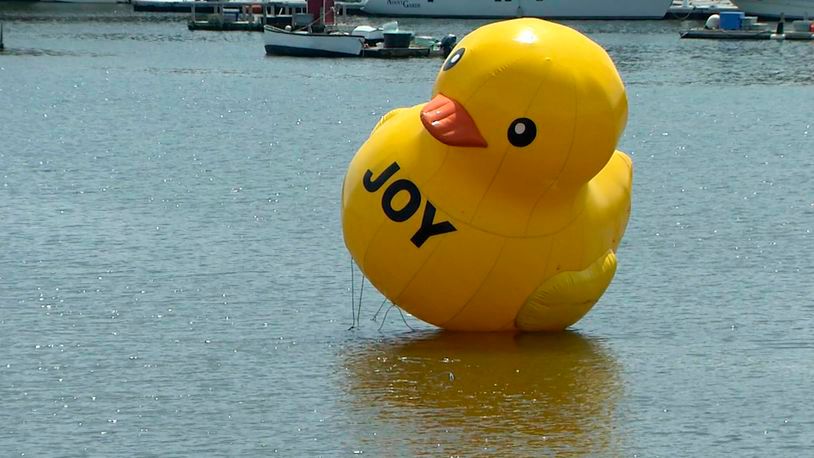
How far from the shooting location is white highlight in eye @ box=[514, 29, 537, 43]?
2134 cm

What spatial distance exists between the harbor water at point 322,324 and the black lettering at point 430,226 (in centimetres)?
185

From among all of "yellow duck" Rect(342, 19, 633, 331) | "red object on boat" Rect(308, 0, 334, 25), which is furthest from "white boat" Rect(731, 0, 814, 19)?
"yellow duck" Rect(342, 19, 633, 331)

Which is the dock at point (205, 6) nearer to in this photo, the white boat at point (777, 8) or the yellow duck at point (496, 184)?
the white boat at point (777, 8)

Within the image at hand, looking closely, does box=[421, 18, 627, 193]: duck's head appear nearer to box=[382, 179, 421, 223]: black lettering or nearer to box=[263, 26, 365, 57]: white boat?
box=[382, 179, 421, 223]: black lettering

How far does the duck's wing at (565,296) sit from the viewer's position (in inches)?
872

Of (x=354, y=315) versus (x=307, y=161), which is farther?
(x=307, y=161)

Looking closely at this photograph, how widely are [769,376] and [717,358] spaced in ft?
3.49

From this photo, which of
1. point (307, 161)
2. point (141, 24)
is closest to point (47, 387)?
point (307, 161)

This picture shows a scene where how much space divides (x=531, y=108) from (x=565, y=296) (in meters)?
2.81

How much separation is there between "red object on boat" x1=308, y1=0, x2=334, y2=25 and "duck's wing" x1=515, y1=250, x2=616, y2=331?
7196cm

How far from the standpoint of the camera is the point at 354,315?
25234 millimetres

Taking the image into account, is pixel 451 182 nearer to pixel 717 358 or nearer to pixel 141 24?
pixel 717 358

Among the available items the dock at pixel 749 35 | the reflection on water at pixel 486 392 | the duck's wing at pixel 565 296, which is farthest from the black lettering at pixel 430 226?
the dock at pixel 749 35

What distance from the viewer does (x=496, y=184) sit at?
21609mm
